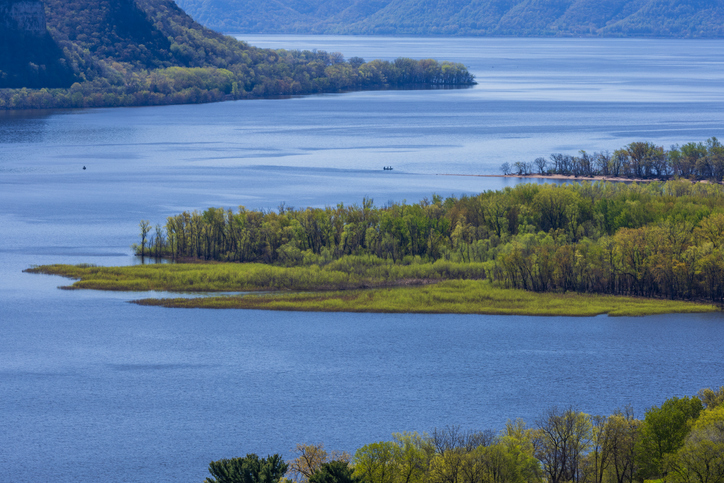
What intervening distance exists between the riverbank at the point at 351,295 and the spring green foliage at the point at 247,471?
38650 millimetres

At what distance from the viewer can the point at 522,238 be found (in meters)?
81.8

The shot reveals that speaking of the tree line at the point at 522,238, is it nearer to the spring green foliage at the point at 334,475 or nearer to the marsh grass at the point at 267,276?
the marsh grass at the point at 267,276

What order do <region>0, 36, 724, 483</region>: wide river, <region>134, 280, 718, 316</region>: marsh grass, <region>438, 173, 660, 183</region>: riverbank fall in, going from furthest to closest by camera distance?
<region>438, 173, 660, 183</region>: riverbank < <region>134, 280, 718, 316</region>: marsh grass < <region>0, 36, 724, 483</region>: wide river

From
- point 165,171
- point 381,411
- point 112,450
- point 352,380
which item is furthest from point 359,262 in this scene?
point 165,171

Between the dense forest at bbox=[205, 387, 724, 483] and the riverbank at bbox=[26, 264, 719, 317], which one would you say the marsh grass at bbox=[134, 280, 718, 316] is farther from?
the dense forest at bbox=[205, 387, 724, 483]

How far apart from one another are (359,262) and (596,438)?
42.5m

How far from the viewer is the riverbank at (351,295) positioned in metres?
71.1

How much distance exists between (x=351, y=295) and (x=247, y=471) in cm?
4281

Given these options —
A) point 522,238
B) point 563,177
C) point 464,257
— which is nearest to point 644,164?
point 563,177

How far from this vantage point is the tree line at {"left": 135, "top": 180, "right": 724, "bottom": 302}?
74875 mm

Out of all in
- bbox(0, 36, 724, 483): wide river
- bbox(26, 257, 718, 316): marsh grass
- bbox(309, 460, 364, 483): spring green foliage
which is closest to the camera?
bbox(309, 460, 364, 483): spring green foliage

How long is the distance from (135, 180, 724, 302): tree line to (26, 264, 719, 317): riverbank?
2151mm

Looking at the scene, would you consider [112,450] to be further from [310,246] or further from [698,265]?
[698,265]

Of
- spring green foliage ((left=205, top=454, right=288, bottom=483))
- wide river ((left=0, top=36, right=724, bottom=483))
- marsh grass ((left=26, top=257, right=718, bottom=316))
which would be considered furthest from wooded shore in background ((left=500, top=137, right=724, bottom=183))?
spring green foliage ((left=205, top=454, right=288, bottom=483))
